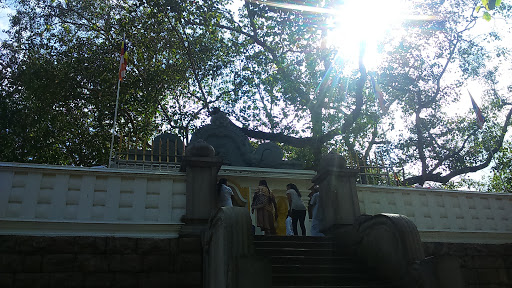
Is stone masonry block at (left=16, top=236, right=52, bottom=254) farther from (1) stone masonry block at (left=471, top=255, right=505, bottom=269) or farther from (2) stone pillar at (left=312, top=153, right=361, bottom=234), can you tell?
(1) stone masonry block at (left=471, top=255, right=505, bottom=269)

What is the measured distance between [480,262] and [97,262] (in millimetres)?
7243

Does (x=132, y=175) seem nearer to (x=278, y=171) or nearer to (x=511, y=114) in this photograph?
(x=278, y=171)

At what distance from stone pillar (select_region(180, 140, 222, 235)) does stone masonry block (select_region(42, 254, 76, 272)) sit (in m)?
1.83

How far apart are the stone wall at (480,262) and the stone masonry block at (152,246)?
16.4 ft

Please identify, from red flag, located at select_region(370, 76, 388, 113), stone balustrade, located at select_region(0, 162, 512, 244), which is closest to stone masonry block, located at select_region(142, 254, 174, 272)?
stone balustrade, located at select_region(0, 162, 512, 244)

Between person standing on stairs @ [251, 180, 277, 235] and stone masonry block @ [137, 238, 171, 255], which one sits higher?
person standing on stairs @ [251, 180, 277, 235]

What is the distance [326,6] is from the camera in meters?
18.4

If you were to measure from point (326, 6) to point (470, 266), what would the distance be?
13.2m

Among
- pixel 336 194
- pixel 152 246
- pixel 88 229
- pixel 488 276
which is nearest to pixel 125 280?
pixel 152 246

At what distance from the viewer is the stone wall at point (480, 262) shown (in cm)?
823

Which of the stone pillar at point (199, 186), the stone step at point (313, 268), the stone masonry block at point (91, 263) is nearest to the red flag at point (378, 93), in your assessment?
the stone pillar at point (199, 186)

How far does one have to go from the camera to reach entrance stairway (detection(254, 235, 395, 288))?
20.9 feet

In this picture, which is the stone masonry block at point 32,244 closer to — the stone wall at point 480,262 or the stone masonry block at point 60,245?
the stone masonry block at point 60,245

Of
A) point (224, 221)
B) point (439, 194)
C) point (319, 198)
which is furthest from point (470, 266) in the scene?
point (224, 221)
